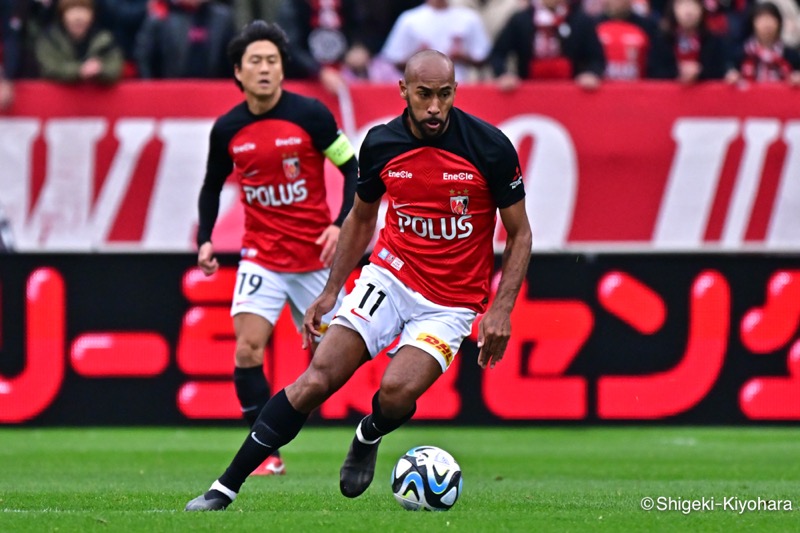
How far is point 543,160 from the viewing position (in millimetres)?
15234

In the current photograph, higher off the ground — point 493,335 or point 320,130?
point 320,130

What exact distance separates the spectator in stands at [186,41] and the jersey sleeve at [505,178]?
27.8ft

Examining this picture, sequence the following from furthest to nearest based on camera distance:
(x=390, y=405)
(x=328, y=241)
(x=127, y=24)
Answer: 1. (x=127, y=24)
2. (x=328, y=241)
3. (x=390, y=405)

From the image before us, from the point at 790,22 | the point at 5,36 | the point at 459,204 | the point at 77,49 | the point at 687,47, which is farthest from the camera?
Result: the point at 790,22

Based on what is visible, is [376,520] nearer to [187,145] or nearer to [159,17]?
[187,145]


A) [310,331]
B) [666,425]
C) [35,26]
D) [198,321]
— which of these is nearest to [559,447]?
[666,425]

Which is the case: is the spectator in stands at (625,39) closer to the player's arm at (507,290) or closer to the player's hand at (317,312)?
the player's arm at (507,290)

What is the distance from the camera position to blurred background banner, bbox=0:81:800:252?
14953mm

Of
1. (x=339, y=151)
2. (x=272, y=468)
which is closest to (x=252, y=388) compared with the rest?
(x=272, y=468)

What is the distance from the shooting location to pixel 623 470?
1024 cm

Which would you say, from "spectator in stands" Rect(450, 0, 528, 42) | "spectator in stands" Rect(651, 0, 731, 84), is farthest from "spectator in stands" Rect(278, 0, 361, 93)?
"spectator in stands" Rect(651, 0, 731, 84)

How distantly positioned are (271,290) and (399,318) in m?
2.22

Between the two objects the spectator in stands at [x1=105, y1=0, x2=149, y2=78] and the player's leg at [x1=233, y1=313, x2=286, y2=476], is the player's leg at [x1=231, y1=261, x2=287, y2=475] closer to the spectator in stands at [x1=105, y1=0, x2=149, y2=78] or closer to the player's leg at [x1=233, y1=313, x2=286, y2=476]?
the player's leg at [x1=233, y1=313, x2=286, y2=476]

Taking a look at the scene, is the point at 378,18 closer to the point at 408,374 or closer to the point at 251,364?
the point at 251,364
